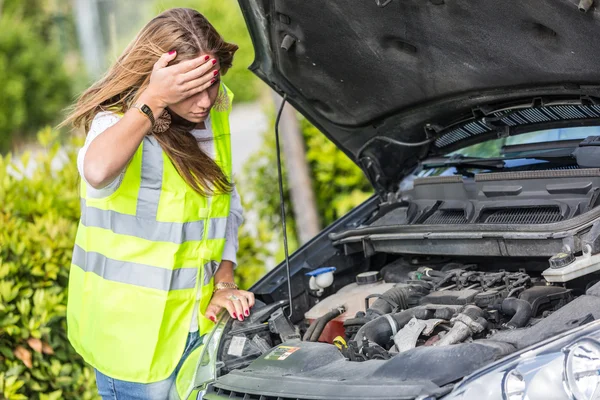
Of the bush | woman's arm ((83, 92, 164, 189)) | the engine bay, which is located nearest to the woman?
woman's arm ((83, 92, 164, 189))

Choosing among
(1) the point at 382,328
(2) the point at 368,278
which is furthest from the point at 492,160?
(1) the point at 382,328

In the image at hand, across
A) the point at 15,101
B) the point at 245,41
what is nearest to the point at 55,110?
the point at 15,101

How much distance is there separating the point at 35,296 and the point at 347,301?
1.64 meters

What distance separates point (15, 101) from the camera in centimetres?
1539

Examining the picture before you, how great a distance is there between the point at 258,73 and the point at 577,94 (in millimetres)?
1307

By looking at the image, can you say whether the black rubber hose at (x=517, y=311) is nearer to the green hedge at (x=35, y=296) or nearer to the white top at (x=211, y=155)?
the white top at (x=211, y=155)

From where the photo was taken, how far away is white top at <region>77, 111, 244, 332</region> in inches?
105

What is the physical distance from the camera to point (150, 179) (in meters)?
2.83

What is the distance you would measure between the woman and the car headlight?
3.88 feet

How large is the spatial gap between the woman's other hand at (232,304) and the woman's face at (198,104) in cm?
70

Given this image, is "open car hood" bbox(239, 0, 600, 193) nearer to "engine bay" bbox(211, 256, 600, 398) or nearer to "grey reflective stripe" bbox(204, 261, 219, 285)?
"engine bay" bbox(211, 256, 600, 398)

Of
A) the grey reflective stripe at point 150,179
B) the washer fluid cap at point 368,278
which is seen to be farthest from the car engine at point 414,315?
the grey reflective stripe at point 150,179

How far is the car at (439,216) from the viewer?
7.29ft

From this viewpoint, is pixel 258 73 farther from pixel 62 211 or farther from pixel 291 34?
pixel 62 211
